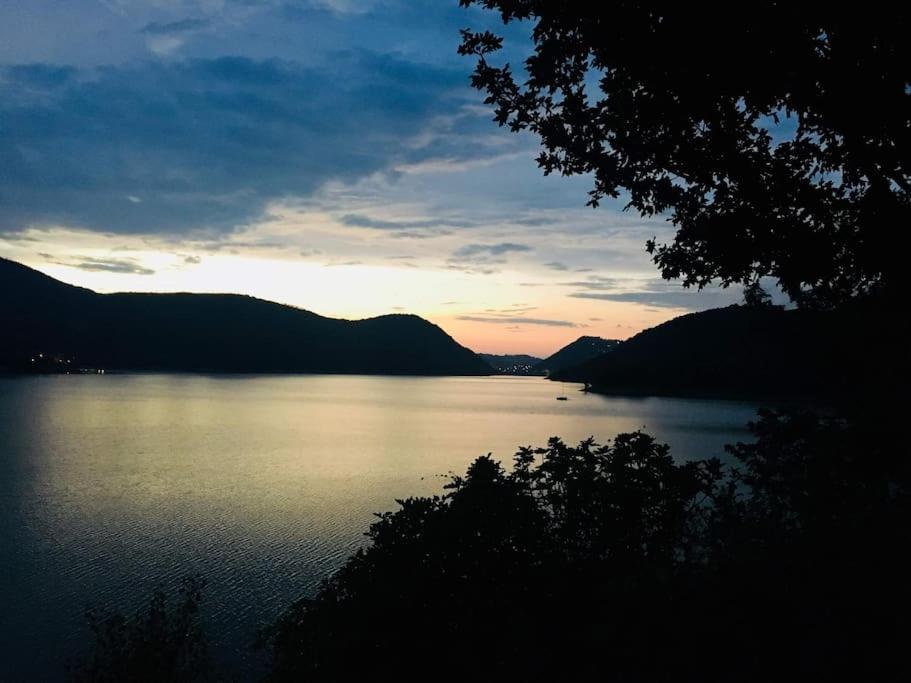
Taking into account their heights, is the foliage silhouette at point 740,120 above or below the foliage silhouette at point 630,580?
above

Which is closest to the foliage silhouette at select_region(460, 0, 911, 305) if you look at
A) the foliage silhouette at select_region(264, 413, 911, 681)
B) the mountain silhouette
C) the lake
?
the foliage silhouette at select_region(264, 413, 911, 681)

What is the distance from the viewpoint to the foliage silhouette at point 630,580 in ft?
19.2

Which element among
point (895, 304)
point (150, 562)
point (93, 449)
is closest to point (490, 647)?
point (895, 304)

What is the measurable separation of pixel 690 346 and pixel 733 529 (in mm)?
168374

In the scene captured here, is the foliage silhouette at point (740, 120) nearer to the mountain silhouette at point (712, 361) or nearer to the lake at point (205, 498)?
the lake at point (205, 498)

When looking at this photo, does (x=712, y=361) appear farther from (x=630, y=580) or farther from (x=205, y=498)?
(x=630, y=580)

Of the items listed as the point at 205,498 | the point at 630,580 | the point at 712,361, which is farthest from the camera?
the point at 712,361

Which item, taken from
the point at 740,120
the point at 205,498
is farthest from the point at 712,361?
the point at 740,120

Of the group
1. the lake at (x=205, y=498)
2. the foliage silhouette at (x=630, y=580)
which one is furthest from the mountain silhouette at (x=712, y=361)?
the foliage silhouette at (x=630, y=580)

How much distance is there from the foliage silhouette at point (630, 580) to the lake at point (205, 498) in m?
10.4

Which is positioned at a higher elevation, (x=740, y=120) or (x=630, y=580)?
(x=740, y=120)

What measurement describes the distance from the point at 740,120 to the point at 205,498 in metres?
35.2

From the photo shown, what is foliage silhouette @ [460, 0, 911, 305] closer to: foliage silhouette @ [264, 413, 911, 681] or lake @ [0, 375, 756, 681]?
foliage silhouette @ [264, 413, 911, 681]

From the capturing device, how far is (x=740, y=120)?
320 inches
